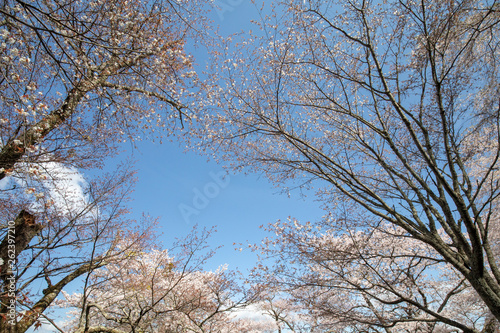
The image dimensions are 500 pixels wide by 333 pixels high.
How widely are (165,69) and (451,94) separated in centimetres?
467

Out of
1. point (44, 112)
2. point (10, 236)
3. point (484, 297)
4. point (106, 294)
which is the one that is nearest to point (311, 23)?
point (44, 112)

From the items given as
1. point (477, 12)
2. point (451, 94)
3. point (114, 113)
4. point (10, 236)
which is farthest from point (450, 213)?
point (10, 236)

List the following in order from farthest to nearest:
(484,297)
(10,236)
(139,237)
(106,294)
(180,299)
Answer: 1. (180,299)
2. (106,294)
3. (139,237)
4. (10,236)
5. (484,297)

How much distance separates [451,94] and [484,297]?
2.85 m

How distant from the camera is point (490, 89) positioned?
388 cm

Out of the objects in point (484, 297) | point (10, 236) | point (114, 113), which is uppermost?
point (114, 113)

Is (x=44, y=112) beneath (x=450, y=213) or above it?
above

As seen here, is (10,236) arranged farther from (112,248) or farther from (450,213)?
(450,213)

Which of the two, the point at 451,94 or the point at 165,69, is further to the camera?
the point at 165,69

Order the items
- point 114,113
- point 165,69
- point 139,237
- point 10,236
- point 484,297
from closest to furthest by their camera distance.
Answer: point 484,297 → point 10,236 → point 165,69 → point 114,113 → point 139,237

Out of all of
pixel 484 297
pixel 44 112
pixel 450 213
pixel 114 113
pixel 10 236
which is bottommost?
pixel 484 297

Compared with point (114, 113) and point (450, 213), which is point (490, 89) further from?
point (114, 113)

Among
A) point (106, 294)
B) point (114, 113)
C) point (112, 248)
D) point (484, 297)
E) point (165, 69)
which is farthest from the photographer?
point (106, 294)

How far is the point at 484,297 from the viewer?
10.2 ft
